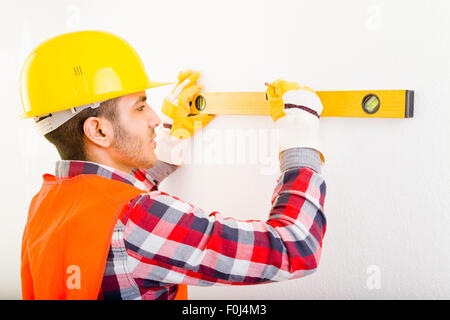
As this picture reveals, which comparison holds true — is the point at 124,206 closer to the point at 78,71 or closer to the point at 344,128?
the point at 78,71

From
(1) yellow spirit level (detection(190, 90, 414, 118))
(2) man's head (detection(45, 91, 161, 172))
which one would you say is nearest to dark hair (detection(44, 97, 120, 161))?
(2) man's head (detection(45, 91, 161, 172))

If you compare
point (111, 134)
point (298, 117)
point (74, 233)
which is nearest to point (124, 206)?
point (74, 233)

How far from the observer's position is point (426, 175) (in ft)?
3.60

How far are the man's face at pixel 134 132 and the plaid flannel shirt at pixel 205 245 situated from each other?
0.21 meters

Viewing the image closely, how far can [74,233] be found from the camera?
1.03 metres

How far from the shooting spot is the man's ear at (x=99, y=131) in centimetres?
116

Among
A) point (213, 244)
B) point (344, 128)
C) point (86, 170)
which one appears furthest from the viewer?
point (344, 128)

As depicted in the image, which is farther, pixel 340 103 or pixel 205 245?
pixel 340 103

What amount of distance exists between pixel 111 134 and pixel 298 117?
0.48 metres

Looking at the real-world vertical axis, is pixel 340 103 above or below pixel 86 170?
above

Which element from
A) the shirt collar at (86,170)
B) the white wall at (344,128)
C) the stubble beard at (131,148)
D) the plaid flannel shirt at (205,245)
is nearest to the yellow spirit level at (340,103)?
the white wall at (344,128)

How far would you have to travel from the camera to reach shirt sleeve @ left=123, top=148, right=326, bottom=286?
1.00m

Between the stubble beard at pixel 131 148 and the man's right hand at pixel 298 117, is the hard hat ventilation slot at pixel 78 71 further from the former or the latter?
the man's right hand at pixel 298 117

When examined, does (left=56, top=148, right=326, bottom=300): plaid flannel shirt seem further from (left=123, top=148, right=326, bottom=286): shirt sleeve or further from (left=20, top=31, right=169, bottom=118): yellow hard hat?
(left=20, top=31, right=169, bottom=118): yellow hard hat
